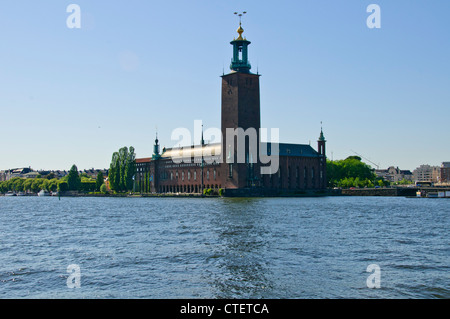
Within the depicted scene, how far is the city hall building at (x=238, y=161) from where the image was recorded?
304ft

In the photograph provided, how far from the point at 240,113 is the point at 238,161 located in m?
8.37

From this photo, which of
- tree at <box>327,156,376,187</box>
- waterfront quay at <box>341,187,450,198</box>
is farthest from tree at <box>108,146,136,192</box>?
tree at <box>327,156,376,187</box>

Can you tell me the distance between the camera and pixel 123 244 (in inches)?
948

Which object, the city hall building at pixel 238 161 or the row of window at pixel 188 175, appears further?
the row of window at pixel 188 175

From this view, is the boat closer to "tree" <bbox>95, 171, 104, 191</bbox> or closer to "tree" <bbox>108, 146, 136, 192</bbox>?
"tree" <bbox>95, 171, 104, 191</bbox>

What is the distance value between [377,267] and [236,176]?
74.5 meters

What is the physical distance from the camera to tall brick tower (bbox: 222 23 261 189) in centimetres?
9238

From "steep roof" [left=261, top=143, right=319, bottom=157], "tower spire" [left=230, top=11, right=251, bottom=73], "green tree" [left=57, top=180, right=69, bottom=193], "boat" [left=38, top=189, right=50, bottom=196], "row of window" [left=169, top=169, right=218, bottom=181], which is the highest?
"tower spire" [left=230, top=11, right=251, bottom=73]

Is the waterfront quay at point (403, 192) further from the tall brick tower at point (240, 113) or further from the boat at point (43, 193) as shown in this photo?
the boat at point (43, 193)

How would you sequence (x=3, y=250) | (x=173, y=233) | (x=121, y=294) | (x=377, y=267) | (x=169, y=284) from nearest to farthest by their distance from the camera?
(x=121, y=294) → (x=169, y=284) → (x=377, y=267) → (x=3, y=250) → (x=173, y=233)

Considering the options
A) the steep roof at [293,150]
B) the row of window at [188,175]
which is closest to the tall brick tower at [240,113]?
the row of window at [188,175]

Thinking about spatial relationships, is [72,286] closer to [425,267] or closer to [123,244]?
[123,244]

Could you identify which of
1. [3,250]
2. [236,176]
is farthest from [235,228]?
[236,176]
